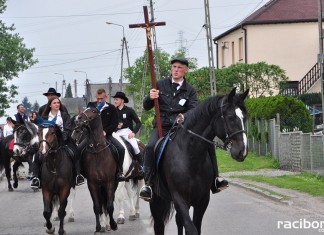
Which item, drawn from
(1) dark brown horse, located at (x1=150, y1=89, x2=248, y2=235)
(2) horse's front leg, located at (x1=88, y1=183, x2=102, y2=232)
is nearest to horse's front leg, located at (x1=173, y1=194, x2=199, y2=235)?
(1) dark brown horse, located at (x1=150, y1=89, x2=248, y2=235)

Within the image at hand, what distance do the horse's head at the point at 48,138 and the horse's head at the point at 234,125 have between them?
461 centimetres

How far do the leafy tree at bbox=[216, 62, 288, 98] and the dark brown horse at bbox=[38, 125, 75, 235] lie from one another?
120 feet

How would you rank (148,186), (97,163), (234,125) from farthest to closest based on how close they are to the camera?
1. (97,163)
2. (148,186)
3. (234,125)

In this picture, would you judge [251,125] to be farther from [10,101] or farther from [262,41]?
[10,101]

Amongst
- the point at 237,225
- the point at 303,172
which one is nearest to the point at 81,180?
the point at 237,225

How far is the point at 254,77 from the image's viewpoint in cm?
5294

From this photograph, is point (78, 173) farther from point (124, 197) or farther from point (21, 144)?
point (21, 144)

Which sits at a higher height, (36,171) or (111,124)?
(111,124)

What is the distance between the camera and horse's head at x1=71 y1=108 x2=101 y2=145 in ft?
49.9

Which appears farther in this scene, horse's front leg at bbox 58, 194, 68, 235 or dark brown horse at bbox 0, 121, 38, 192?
dark brown horse at bbox 0, 121, 38, 192

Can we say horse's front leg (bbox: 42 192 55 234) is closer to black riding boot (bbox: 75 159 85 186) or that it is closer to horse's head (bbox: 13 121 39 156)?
black riding boot (bbox: 75 159 85 186)

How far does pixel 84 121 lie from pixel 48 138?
798mm

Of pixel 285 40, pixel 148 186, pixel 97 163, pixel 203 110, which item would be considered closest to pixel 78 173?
pixel 97 163

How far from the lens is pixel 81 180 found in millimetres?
15484
